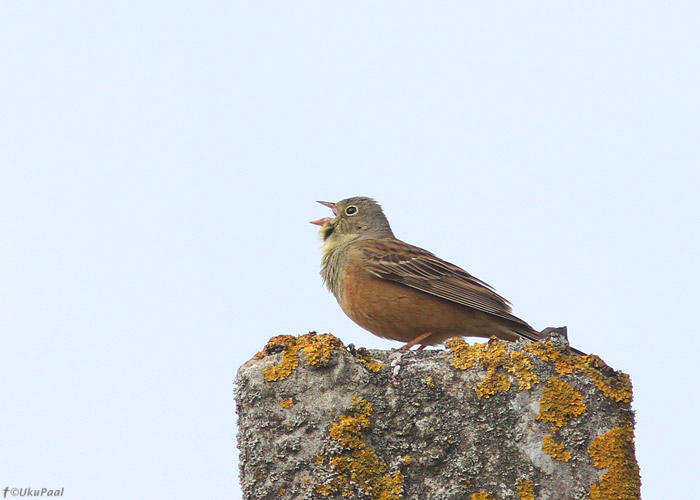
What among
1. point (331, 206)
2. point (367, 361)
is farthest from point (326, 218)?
point (367, 361)

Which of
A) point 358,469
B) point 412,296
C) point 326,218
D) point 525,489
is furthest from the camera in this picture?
point 326,218

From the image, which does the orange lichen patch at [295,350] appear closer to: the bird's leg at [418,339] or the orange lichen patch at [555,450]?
the orange lichen patch at [555,450]

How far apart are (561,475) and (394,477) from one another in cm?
74

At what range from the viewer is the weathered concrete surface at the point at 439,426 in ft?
13.6

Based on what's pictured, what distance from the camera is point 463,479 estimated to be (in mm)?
4125

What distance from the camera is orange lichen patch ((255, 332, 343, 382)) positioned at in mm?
4395

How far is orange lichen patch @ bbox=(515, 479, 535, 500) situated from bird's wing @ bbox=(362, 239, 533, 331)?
3.34 metres

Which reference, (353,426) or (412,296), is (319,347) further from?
(412,296)

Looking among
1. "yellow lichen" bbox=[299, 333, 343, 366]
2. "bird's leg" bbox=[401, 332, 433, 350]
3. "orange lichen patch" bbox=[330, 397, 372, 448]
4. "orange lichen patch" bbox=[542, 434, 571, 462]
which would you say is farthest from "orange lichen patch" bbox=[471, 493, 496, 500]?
"bird's leg" bbox=[401, 332, 433, 350]

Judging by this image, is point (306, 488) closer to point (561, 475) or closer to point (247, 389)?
point (247, 389)

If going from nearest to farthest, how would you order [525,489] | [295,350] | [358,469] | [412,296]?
[525,489], [358,469], [295,350], [412,296]

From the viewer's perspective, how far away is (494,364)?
4348 millimetres

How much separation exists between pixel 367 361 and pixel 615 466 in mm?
1231

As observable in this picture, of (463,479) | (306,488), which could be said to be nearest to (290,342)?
(306,488)
